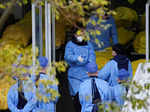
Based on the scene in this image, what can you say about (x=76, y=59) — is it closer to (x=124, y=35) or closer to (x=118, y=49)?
(x=118, y=49)

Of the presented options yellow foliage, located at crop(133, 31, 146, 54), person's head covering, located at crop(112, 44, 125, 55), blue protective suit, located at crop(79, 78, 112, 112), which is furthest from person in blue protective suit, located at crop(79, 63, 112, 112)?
yellow foliage, located at crop(133, 31, 146, 54)

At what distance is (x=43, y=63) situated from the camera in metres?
6.07

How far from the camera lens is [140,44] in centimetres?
771

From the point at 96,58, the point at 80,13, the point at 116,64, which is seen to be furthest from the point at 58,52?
the point at 80,13

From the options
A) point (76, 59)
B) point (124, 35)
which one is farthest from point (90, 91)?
point (124, 35)

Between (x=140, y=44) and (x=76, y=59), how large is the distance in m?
1.29

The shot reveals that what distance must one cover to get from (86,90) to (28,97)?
824 millimetres

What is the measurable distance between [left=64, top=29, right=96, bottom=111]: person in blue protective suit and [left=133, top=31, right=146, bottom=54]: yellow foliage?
94 centimetres

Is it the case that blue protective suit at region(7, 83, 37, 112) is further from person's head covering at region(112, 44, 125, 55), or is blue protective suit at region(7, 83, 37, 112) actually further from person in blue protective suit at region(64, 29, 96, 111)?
person's head covering at region(112, 44, 125, 55)

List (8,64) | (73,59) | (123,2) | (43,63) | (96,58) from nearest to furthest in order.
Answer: (8,64)
(43,63)
(73,59)
(96,58)
(123,2)

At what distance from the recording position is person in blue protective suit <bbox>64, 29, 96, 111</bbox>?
23.2 feet

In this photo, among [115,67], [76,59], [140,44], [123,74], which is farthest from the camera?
[140,44]

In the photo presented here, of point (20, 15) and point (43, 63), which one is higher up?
point (20, 15)

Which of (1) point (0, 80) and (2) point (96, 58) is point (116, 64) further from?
(1) point (0, 80)
